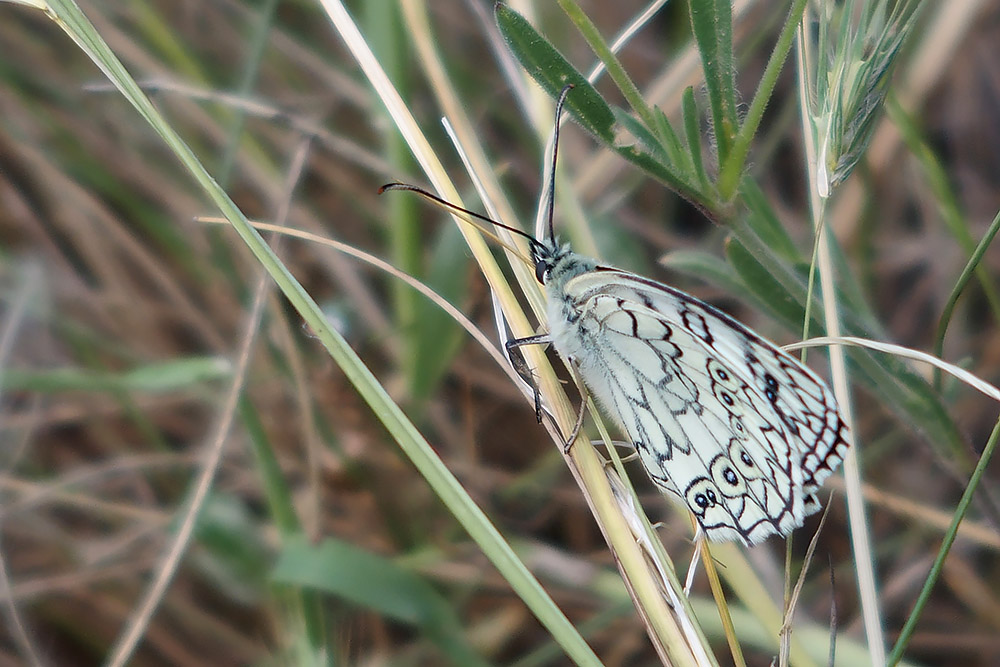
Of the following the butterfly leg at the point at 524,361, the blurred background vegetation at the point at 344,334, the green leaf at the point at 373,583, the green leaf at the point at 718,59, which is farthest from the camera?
the blurred background vegetation at the point at 344,334

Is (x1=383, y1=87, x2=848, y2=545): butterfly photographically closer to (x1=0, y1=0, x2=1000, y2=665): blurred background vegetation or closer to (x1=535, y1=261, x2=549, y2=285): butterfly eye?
(x1=535, y1=261, x2=549, y2=285): butterfly eye

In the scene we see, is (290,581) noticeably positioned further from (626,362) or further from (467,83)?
(467,83)

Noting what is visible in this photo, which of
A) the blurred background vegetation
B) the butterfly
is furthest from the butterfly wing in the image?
the blurred background vegetation

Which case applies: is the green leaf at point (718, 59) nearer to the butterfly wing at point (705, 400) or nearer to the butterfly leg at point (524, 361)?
the butterfly wing at point (705, 400)

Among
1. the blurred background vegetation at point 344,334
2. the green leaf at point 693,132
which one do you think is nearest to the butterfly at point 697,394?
the green leaf at point 693,132

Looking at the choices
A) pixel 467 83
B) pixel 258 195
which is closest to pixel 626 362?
pixel 467 83

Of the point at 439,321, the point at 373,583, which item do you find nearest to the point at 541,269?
the point at 439,321

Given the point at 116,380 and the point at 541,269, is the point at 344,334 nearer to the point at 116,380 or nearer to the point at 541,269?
the point at 116,380

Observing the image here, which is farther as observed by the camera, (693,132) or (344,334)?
(344,334)
